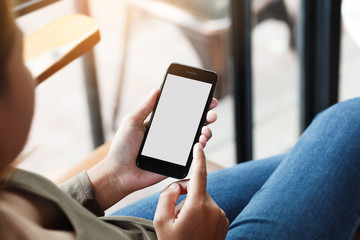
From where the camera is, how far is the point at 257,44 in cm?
235

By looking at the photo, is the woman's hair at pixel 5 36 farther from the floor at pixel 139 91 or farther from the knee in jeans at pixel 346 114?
the floor at pixel 139 91

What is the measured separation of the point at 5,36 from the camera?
1.45 feet

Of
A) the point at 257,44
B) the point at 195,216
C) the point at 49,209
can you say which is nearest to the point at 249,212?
the point at 195,216

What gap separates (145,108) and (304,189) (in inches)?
11.2

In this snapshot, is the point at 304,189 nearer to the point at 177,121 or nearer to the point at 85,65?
the point at 177,121

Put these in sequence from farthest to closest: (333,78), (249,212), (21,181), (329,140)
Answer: (333,78) → (329,140) → (249,212) → (21,181)

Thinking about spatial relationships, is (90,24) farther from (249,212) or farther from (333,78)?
(333,78)

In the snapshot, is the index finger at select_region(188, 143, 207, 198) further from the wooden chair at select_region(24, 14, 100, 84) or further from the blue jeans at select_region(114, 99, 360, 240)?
the wooden chair at select_region(24, 14, 100, 84)

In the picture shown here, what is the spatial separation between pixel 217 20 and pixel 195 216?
5.13 ft

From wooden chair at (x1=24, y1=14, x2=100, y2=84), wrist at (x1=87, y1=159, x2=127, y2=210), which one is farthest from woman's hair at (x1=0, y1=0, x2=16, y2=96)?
wrist at (x1=87, y1=159, x2=127, y2=210)

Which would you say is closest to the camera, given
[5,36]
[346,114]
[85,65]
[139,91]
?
[5,36]

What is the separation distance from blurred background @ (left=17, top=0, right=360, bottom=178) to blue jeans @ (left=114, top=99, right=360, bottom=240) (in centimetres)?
75

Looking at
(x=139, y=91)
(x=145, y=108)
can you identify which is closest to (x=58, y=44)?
(x=145, y=108)

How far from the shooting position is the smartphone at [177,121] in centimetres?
78
